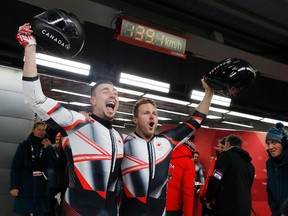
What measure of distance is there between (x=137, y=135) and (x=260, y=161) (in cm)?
600

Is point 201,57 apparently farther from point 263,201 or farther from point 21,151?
point 21,151

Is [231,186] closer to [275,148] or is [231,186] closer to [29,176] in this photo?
[275,148]

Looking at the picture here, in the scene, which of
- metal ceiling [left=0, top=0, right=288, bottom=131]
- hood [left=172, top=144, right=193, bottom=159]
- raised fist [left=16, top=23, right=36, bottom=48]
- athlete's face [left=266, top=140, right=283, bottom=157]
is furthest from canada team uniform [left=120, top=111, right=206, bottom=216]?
metal ceiling [left=0, top=0, right=288, bottom=131]

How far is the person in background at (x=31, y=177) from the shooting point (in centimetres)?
491

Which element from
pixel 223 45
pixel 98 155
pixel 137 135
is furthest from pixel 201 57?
pixel 98 155

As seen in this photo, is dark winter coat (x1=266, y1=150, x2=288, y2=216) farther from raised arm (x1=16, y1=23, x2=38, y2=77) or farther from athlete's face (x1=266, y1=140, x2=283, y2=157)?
raised arm (x1=16, y1=23, x2=38, y2=77)

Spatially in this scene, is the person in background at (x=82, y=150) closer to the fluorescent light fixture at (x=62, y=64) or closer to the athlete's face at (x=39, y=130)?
the athlete's face at (x=39, y=130)

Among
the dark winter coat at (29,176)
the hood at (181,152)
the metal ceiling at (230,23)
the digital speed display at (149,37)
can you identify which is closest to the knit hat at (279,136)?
the hood at (181,152)

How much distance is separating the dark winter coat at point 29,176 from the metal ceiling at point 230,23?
1.90 meters

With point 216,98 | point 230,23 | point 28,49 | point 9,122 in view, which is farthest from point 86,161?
point 216,98

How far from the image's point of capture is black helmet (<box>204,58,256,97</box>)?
311cm

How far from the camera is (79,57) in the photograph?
6.57 meters

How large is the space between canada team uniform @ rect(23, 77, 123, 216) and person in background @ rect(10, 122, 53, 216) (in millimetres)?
2788

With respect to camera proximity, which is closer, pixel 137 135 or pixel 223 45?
pixel 137 135
